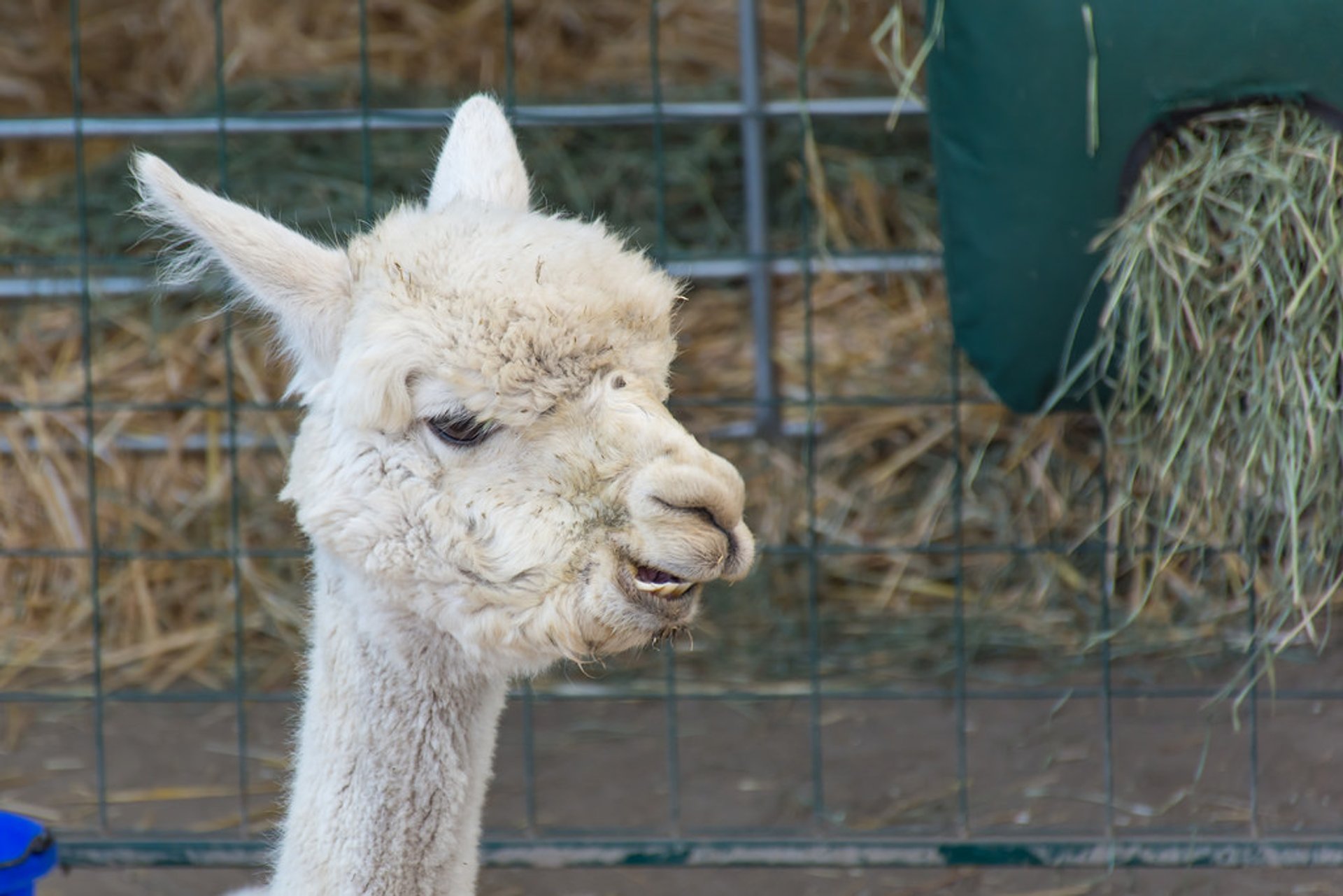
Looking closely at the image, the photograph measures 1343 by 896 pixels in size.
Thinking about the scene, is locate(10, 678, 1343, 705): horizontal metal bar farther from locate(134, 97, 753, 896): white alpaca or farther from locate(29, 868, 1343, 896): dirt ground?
locate(134, 97, 753, 896): white alpaca

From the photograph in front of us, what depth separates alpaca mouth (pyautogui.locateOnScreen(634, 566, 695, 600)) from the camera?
1.45m

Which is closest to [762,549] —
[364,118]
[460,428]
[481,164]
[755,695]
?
[755,695]

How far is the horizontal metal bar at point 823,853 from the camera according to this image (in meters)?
2.69

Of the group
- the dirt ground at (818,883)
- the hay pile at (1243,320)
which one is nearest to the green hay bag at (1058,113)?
the hay pile at (1243,320)

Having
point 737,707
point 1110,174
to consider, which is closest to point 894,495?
point 737,707

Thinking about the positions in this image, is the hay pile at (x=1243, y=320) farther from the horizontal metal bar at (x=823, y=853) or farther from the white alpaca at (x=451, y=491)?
the white alpaca at (x=451, y=491)

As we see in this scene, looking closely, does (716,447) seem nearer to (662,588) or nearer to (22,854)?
(22,854)

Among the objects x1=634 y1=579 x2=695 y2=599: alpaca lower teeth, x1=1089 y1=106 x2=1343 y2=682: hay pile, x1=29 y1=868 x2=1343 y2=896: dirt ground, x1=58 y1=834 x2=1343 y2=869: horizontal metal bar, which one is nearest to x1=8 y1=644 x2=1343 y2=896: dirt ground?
x1=29 y1=868 x2=1343 y2=896: dirt ground

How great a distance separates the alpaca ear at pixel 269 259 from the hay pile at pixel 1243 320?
55.5 inches

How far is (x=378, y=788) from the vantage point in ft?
5.35

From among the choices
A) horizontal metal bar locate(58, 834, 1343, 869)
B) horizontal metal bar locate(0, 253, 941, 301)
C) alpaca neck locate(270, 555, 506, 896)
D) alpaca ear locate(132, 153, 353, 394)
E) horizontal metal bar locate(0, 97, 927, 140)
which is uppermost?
horizontal metal bar locate(0, 97, 927, 140)

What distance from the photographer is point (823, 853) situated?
2756 mm

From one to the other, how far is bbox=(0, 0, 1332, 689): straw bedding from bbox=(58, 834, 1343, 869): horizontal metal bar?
946mm

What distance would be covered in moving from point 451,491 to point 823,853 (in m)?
1.51
